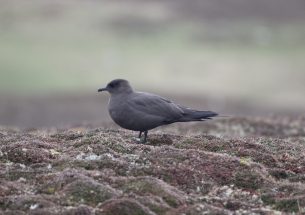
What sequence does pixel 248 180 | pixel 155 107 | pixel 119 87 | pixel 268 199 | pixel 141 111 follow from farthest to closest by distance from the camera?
pixel 119 87 → pixel 155 107 → pixel 141 111 → pixel 248 180 → pixel 268 199

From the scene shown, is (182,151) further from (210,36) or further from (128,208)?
(210,36)

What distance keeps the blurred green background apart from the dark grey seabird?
2316 centimetres

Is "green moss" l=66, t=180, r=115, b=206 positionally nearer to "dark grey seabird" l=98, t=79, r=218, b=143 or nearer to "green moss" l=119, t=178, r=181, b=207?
"green moss" l=119, t=178, r=181, b=207

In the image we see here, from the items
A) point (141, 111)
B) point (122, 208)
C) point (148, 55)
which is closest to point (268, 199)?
point (122, 208)

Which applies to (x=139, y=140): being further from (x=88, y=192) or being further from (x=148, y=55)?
(x=148, y=55)

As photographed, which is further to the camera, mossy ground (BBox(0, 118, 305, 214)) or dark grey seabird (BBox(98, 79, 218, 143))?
dark grey seabird (BBox(98, 79, 218, 143))

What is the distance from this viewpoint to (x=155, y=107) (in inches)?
584

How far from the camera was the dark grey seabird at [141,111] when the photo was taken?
47.8 ft

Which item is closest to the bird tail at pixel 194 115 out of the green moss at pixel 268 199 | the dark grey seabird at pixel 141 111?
the dark grey seabird at pixel 141 111

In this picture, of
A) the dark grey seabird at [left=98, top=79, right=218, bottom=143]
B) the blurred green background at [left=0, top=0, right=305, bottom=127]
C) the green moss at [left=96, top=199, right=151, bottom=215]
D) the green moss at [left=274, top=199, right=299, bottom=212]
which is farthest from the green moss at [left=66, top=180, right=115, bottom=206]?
the blurred green background at [left=0, top=0, right=305, bottom=127]

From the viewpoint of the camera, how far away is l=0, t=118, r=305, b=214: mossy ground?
36.3ft

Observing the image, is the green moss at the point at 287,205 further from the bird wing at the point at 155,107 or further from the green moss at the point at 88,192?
the bird wing at the point at 155,107

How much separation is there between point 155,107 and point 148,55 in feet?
135

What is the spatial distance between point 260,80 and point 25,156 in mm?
40417
